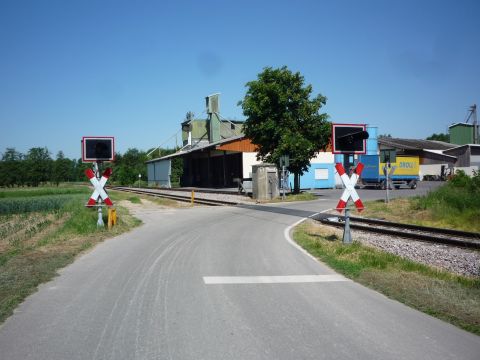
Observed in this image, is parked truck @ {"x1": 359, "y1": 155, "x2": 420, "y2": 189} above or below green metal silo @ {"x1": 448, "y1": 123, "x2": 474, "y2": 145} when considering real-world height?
below

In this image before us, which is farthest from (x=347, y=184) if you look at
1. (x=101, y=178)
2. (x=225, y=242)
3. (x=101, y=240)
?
(x=101, y=178)

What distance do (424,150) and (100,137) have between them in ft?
176

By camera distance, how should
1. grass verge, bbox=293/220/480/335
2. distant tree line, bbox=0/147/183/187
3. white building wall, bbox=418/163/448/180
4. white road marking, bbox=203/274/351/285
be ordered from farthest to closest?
distant tree line, bbox=0/147/183/187
white building wall, bbox=418/163/448/180
white road marking, bbox=203/274/351/285
grass verge, bbox=293/220/480/335

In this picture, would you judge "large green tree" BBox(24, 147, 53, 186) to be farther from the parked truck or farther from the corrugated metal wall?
the parked truck

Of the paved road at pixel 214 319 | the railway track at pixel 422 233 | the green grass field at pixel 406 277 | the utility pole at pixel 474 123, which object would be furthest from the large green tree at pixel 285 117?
the utility pole at pixel 474 123

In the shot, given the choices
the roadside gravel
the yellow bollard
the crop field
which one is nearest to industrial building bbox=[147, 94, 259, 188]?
the yellow bollard

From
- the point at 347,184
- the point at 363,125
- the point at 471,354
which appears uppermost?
the point at 363,125

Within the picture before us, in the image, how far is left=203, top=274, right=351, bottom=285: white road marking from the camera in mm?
7074

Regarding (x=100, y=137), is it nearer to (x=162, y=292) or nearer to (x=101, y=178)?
(x=101, y=178)

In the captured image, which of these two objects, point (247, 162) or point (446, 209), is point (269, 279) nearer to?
point (446, 209)

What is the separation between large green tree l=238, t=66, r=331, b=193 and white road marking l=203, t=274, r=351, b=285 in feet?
76.2

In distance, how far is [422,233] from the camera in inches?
571

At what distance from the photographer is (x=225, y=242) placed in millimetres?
11562

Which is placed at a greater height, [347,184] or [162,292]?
[347,184]
